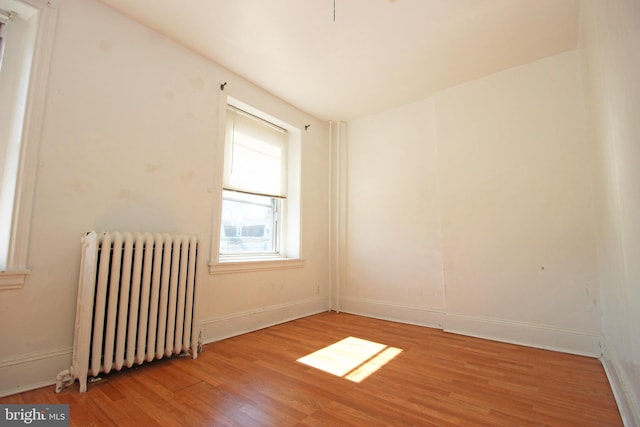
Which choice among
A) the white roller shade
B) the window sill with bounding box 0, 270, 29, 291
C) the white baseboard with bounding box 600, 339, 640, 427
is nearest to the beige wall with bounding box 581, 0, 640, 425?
the white baseboard with bounding box 600, 339, 640, 427

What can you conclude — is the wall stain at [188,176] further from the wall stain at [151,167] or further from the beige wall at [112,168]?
the wall stain at [151,167]

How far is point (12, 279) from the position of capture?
1742mm

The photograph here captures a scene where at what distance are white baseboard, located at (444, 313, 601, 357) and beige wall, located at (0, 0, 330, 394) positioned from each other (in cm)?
205

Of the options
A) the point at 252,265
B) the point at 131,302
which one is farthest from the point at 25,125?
the point at 252,265

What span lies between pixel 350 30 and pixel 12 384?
326cm

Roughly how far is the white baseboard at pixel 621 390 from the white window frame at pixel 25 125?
10.6ft

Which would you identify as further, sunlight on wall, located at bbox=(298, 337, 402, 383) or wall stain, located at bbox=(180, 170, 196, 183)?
wall stain, located at bbox=(180, 170, 196, 183)

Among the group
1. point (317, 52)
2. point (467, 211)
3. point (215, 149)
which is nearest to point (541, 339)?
point (467, 211)

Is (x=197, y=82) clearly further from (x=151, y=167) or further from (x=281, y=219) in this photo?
(x=281, y=219)

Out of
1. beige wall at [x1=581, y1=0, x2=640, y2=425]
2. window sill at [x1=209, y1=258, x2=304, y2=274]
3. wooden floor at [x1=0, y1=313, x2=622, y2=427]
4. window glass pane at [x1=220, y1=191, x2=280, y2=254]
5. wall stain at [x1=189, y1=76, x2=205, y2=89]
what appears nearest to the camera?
beige wall at [x1=581, y1=0, x2=640, y2=425]

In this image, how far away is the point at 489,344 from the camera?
2.75 metres

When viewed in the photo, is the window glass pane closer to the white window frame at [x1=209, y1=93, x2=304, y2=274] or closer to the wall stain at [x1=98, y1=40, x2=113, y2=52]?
the white window frame at [x1=209, y1=93, x2=304, y2=274]

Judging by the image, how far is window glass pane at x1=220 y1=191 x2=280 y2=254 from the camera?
124 inches

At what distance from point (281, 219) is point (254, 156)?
883mm
